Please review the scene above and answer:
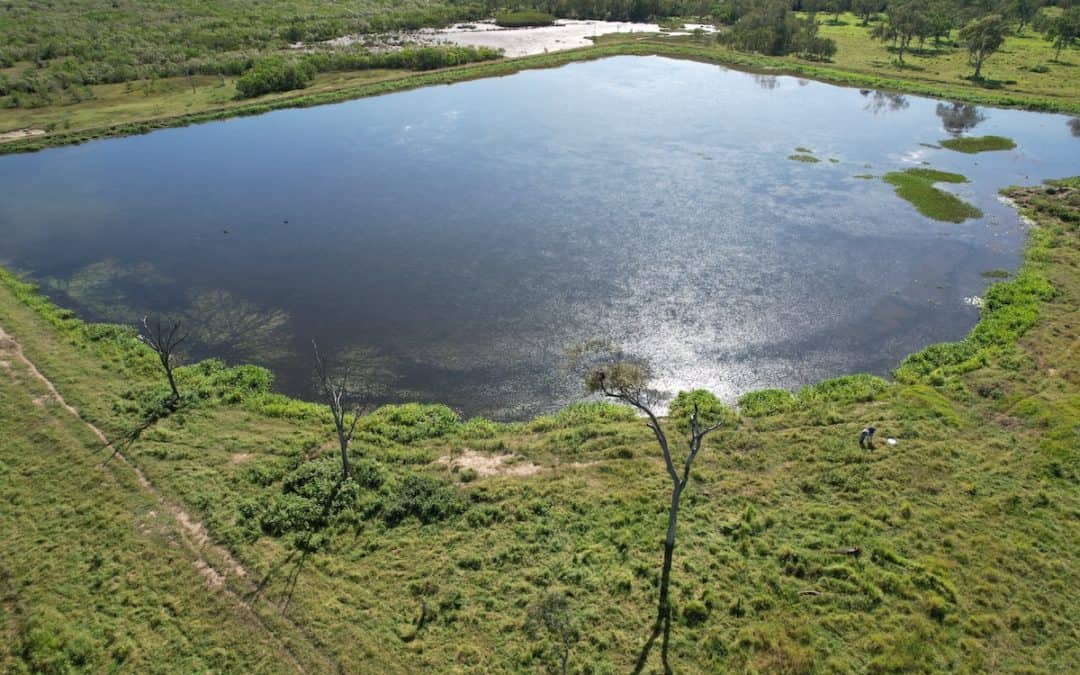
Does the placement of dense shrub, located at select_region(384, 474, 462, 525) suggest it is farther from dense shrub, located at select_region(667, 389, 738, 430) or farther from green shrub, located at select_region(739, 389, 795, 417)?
green shrub, located at select_region(739, 389, 795, 417)

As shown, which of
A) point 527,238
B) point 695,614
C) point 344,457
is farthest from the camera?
point 527,238

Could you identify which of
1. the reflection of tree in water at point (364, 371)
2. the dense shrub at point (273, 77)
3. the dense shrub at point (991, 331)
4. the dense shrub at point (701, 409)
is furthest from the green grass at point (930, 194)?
the dense shrub at point (273, 77)

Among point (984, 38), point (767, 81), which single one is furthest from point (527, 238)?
point (984, 38)

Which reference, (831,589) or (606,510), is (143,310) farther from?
(831,589)

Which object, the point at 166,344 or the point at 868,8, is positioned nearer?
the point at 166,344

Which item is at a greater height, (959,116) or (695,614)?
(959,116)

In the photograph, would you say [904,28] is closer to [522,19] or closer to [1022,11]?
[1022,11]

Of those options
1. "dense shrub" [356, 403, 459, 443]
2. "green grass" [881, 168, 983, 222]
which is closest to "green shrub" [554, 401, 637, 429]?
"dense shrub" [356, 403, 459, 443]
